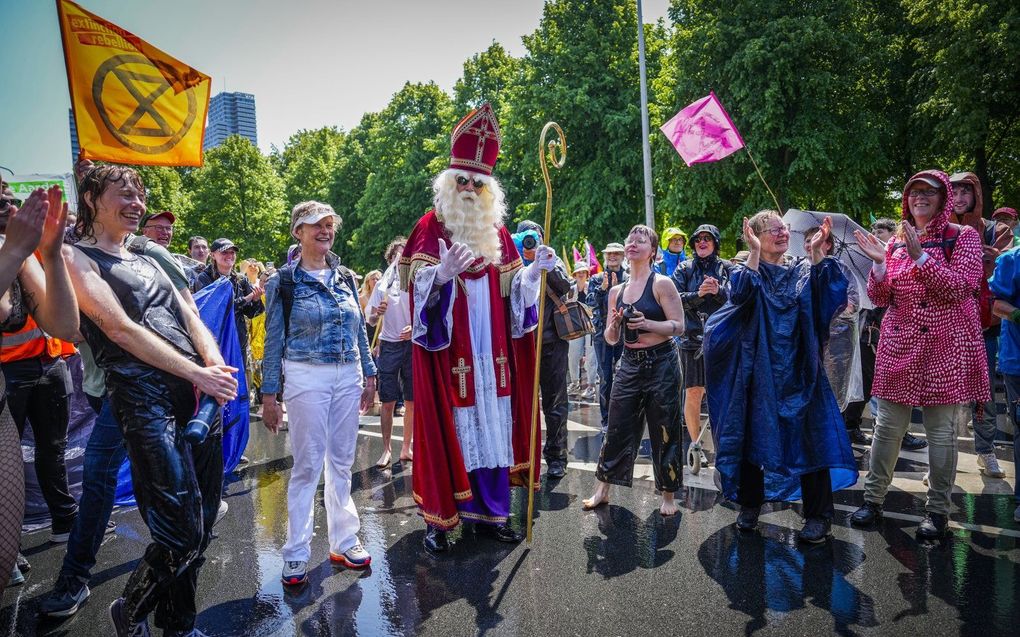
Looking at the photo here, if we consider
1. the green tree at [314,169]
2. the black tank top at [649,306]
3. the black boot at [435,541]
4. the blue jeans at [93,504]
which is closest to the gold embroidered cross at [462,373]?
the black boot at [435,541]

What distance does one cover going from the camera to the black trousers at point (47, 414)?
4.70 metres

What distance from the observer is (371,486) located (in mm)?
6387

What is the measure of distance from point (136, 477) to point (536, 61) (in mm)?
24518

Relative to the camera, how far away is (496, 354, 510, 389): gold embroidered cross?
490cm

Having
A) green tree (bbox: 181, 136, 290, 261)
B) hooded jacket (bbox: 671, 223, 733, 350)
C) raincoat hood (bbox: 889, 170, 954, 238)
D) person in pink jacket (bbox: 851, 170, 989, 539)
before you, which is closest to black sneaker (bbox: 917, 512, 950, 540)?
person in pink jacket (bbox: 851, 170, 989, 539)

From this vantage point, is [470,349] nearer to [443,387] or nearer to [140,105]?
[443,387]

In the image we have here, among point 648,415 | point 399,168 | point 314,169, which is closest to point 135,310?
point 648,415

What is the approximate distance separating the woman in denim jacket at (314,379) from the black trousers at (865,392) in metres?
5.57

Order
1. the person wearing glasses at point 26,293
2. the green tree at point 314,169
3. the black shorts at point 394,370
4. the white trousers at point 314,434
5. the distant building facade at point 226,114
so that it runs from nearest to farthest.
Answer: the person wearing glasses at point 26,293
the white trousers at point 314,434
the black shorts at point 394,370
the green tree at point 314,169
the distant building facade at point 226,114

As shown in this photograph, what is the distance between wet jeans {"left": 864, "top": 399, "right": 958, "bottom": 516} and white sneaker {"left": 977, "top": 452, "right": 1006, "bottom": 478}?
1722 millimetres

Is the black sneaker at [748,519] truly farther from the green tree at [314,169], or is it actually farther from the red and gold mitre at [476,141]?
the green tree at [314,169]

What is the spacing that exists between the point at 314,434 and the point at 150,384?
1345mm

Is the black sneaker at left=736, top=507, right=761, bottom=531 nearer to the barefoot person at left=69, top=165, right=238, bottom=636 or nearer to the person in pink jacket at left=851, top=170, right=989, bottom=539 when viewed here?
the person in pink jacket at left=851, top=170, right=989, bottom=539

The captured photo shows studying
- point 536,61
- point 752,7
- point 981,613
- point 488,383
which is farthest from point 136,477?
point 536,61
